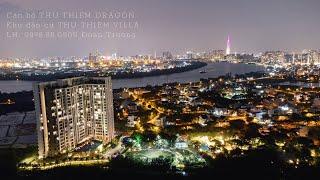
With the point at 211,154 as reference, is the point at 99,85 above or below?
above

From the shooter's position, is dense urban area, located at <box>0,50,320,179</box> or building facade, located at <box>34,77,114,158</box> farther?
building facade, located at <box>34,77,114,158</box>

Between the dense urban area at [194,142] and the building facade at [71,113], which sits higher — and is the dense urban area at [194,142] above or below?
below

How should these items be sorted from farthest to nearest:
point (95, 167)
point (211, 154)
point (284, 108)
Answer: point (284, 108) → point (211, 154) → point (95, 167)

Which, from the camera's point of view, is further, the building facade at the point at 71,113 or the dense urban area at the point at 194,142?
the building facade at the point at 71,113

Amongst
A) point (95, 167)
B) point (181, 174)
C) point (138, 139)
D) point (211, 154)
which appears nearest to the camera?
point (181, 174)

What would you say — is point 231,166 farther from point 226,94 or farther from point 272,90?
point 272,90

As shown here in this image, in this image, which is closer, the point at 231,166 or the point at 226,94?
the point at 231,166

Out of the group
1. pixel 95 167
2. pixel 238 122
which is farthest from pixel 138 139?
pixel 238 122

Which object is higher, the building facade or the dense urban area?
the building facade
